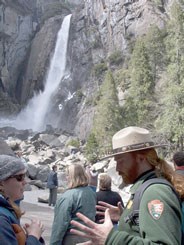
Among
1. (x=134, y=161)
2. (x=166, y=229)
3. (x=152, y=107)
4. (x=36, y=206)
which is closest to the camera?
(x=166, y=229)

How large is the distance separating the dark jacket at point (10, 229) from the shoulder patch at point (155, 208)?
82 centimetres

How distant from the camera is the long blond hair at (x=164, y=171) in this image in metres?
2.29

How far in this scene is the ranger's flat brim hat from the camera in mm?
2366

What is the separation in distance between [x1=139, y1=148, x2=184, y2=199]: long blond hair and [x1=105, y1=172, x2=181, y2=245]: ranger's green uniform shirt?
248 mm

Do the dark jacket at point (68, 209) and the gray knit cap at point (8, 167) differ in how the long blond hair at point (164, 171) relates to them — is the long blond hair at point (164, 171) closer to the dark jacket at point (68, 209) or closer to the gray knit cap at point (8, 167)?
the gray knit cap at point (8, 167)

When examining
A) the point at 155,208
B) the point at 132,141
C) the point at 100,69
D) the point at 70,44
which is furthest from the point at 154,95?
the point at 155,208

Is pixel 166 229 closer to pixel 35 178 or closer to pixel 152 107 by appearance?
pixel 35 178

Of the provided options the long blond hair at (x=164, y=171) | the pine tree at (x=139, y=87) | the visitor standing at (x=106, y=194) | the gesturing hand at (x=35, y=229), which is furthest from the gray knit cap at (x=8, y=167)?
the pine tree at (x=139, y=87)

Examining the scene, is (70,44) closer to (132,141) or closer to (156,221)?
(132,141)

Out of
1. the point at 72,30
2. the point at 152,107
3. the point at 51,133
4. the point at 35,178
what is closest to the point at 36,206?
the point at 35,178

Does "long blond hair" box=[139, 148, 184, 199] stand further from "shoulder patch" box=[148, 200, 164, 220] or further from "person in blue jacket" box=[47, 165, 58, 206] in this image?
"person in blue jacket" box=[47, 165, 58, 206]

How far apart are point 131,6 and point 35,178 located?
45.1 metres

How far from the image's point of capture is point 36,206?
13.9 meters

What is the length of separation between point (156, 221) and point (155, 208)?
64 mm
